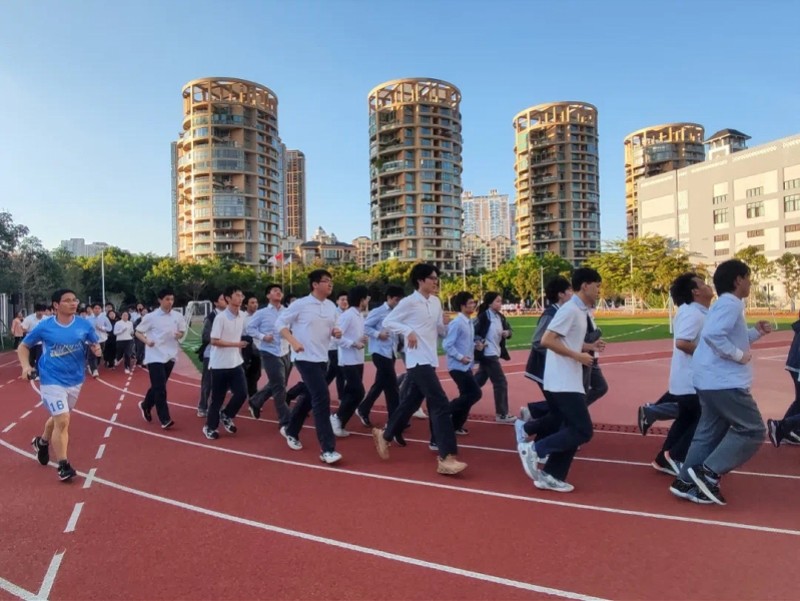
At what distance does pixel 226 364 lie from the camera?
7875mm

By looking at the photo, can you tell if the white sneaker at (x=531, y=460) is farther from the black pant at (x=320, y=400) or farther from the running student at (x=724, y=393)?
the black pant at (x=320, y=400)

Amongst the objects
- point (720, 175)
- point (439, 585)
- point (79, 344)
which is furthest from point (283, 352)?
point (720, 175)

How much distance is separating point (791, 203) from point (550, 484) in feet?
221

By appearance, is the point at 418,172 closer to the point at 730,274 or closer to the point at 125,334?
the point at 125,334

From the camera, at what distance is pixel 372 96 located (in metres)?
99.7

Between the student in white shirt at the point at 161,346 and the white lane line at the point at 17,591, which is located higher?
the student in white shirt at the point at 161,346

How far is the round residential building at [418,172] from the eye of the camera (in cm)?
9362

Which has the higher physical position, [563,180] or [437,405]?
[563,180]

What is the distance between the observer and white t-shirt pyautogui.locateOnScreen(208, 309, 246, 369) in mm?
7754

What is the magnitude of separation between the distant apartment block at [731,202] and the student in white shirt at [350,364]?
61.0 metres

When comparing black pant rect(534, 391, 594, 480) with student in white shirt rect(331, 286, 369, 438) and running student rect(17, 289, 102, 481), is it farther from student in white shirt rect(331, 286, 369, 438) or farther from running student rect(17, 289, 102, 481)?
running student rect(17, 289, 102, 481)

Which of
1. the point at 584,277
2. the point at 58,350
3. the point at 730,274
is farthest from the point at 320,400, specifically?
the point at 730,274

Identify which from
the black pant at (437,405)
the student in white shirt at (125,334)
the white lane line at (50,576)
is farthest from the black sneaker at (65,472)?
the student in white shirt at (125,334)

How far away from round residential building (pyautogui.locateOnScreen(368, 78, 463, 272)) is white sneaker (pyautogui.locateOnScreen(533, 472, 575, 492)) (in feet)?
285
